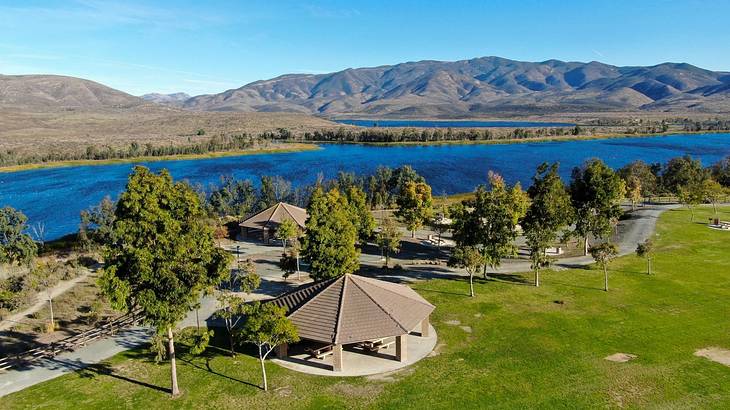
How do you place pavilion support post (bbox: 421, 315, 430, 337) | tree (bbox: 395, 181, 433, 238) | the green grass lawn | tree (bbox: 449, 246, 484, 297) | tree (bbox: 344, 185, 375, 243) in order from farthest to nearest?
tree (bbox: 395, 181, 433, 238) → tree (bbox: 344, 185, 375, 243) → tree (bbox: 449, 246, 484, 297) → pavilion support post (bbox: 421, 315, 430, 337) → the green grass lawn

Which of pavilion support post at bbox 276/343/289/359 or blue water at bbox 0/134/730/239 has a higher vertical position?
blue water at bbox 0/134/730/239

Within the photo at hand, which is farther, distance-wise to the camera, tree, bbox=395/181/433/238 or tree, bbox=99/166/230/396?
tree, bbox=395/181/433/238

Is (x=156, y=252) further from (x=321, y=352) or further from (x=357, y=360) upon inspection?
(x=357, y=360)

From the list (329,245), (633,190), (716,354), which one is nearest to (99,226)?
(329,245)

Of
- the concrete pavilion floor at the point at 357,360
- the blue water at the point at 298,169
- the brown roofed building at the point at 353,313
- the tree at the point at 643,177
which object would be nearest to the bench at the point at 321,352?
the concrete pavilion floor at the point at 357,360

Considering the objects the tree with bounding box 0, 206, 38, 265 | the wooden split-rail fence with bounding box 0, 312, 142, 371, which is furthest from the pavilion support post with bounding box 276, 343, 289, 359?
the tree with bounding box 0, 206, 38, 265

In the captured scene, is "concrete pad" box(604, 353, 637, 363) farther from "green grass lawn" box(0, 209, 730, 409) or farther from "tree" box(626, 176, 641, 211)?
"tree" box(626, 176, 641, 211)
